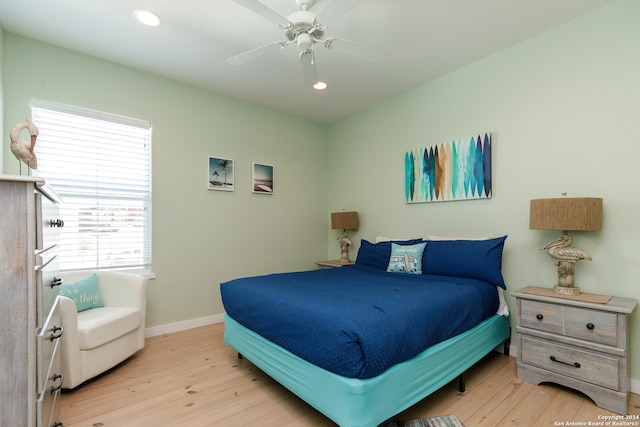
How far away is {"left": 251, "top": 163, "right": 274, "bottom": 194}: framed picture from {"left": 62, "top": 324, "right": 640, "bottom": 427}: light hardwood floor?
213 cm

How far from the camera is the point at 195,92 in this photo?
3.45 metres

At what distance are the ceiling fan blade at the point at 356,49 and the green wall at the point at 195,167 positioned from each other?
202 centimetres

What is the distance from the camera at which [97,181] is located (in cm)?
289

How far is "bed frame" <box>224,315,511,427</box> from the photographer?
4.79ft

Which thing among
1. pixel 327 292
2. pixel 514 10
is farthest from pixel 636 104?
pixel 327 292

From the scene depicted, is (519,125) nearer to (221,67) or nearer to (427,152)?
(427,152)

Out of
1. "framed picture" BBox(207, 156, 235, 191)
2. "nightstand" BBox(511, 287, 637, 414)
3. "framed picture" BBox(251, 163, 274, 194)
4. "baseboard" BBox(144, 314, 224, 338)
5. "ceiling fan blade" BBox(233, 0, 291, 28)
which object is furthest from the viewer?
"framed picture" BBox(251, 163, 274, 194)

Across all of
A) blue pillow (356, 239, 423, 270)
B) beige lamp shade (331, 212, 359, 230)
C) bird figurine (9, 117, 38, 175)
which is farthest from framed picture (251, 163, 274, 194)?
bird figurine (9, 117, 38, 175)

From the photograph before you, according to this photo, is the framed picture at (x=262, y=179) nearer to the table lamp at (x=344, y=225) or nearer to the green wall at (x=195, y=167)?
the green wall at (x=195, y=167)

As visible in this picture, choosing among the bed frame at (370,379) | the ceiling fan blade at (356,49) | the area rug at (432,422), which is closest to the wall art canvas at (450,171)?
the bed frame at (370,379)

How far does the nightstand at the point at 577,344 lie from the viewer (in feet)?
6.08

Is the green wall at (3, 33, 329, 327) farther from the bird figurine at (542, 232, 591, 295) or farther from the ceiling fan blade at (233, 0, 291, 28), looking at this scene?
the bird figurine at (542, 232, 591, 295)

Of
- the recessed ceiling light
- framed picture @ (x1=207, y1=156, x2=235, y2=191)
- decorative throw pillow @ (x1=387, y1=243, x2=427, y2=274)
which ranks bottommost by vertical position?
decorative throw pillow @ (x1=387, y1=243, x2=427, y2=274)

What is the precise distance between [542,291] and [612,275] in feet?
1.53
